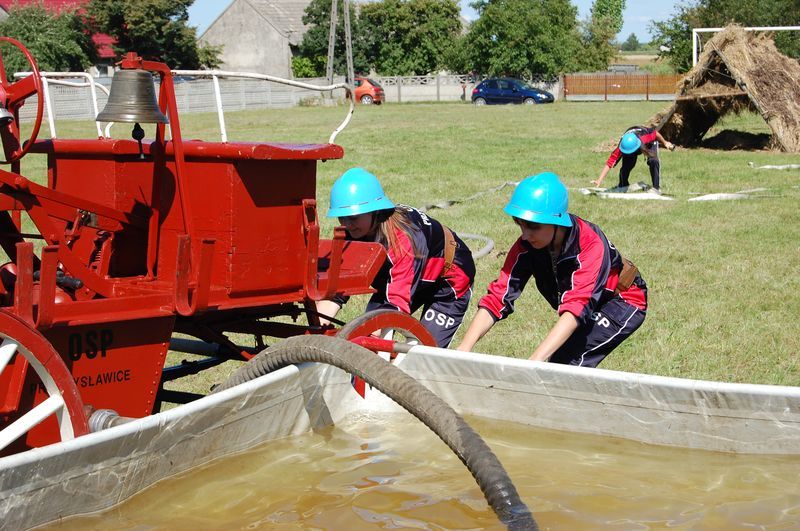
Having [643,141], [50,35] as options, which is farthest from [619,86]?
[643,141]

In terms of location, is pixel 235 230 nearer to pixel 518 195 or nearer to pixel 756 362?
pixel 518 195

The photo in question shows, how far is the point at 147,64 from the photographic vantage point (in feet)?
13.8

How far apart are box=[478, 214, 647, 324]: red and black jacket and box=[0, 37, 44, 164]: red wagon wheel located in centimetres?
255

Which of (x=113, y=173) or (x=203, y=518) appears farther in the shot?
(x=113, y=173)

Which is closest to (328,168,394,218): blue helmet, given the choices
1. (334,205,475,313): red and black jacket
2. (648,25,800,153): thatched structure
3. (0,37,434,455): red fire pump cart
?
(334,205,475,313): red and black jacket

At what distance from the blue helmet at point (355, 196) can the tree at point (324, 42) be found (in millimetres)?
64660

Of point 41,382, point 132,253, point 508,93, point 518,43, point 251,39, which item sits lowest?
point 41,382

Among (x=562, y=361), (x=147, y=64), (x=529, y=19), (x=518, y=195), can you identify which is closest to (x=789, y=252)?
(x=562, y=361)

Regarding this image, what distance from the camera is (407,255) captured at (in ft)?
17.6

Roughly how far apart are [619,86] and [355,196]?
50799 millimetres

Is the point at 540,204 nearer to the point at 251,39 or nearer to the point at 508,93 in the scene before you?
the point at 508,93

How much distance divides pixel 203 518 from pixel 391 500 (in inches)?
31.5

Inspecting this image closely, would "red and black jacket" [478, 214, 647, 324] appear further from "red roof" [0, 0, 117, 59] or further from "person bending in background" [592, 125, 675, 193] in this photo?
"red roof" [0, 0, 117, 59]

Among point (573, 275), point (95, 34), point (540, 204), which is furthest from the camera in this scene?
point (95, 34)
